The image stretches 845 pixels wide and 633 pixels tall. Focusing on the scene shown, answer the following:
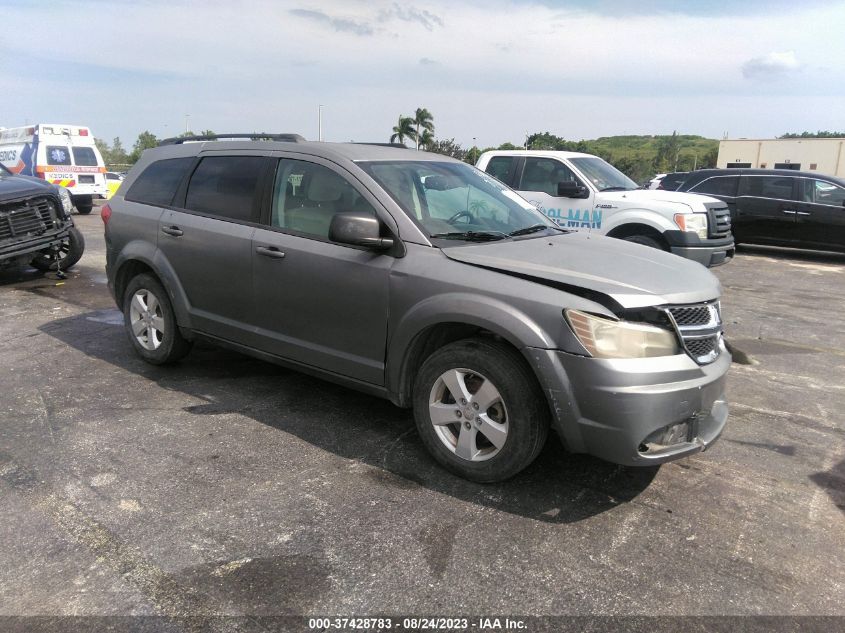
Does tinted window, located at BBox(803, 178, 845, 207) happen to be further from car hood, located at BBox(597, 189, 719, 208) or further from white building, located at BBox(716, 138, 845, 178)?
white building, located at BBox(716, 138, 845, 178)

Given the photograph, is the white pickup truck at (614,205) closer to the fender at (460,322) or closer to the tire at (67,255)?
the fender at (460,322)

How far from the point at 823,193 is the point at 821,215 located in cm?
48

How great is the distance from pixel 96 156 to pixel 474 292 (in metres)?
21.1

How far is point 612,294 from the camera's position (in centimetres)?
304

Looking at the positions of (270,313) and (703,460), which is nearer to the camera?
(703,460)

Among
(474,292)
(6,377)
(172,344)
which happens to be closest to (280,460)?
(474,292)

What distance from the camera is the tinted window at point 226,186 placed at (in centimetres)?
451

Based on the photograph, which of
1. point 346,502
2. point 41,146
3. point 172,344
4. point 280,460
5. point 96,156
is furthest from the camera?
point 96,156

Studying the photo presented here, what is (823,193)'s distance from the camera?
40.7 ft

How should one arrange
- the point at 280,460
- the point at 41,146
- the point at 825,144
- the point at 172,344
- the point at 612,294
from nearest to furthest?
the point at 612,294
the point at 280,460
the point at 172,344
the point at 41,146
the point at 825,144

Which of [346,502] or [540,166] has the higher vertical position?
[540,166]

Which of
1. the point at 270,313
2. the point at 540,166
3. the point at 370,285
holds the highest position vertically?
the point at 540,166

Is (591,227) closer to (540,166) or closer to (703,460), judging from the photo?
(540,166)

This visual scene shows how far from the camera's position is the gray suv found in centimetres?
305
